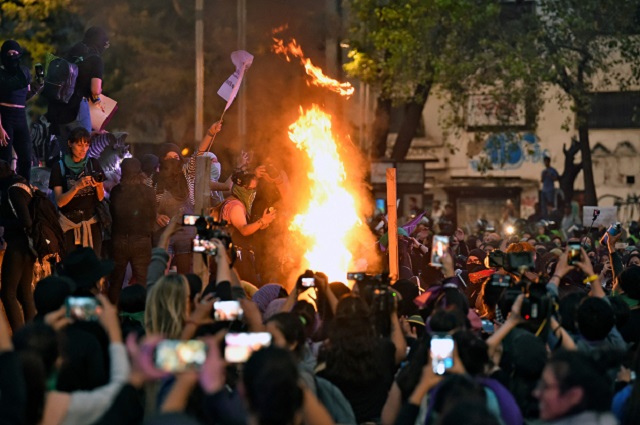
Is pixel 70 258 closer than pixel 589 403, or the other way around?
pixel 589 403

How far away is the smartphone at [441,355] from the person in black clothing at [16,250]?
5841 millimetres

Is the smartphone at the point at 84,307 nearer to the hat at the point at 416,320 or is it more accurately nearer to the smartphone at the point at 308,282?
the smartphone at the point at 308,282

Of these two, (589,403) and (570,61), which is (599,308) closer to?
(589,403)

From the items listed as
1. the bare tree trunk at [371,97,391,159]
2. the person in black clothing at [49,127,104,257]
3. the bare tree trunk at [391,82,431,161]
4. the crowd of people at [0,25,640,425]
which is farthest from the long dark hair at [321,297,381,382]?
the bare tree trunk at [371,97,391,159]

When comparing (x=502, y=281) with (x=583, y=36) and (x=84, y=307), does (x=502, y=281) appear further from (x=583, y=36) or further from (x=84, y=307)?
(x=583, y=36)

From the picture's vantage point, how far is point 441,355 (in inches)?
224

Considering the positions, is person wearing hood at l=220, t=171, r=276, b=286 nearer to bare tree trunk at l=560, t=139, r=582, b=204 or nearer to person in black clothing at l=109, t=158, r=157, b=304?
person in black clothing at l=109, t=158, r=157, b=304

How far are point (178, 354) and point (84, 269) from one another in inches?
113

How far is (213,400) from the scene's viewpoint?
544cm

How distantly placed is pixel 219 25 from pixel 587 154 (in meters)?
11.8

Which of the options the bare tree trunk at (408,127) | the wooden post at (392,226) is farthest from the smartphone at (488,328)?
the bare tree trunk at (408,127)

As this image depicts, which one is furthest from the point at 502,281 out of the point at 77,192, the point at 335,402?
the point at 77,192

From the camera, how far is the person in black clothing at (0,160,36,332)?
420 inches

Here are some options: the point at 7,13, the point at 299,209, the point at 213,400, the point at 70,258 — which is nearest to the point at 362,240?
the point at 299,209
